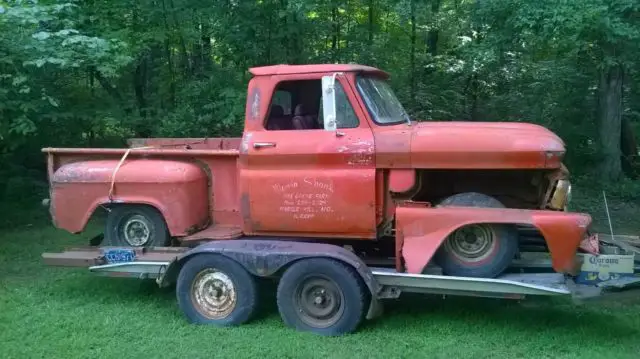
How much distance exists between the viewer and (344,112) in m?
5.70

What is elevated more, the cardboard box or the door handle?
the door handle

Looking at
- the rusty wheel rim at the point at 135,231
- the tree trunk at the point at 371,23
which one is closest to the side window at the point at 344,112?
the rusty wheel rim at the point at 135,231

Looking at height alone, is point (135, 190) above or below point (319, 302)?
above

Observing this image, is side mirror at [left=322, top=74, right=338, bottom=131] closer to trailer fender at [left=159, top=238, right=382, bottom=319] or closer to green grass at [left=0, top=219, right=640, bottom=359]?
trailer fender at [left=159, top=238, right=382, bottom=319]

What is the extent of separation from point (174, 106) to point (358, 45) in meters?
3.59

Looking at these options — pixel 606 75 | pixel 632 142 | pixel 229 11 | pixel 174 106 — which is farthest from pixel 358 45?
pixel 632 142

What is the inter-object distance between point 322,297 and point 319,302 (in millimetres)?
50

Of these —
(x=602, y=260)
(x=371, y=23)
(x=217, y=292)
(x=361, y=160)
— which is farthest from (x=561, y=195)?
(x=371, y=23)

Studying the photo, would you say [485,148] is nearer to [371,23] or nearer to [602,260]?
[602,260]

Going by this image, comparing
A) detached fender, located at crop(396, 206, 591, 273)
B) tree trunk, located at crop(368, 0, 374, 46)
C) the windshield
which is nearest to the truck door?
the windshield

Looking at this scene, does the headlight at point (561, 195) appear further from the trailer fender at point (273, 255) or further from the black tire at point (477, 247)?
the trailer fender at point (273, 255)

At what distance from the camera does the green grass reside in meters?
5.17

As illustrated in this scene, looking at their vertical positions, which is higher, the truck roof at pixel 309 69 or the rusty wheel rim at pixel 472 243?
the truck roof at pixel 309 69

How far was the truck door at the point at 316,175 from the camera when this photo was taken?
18.4ft
